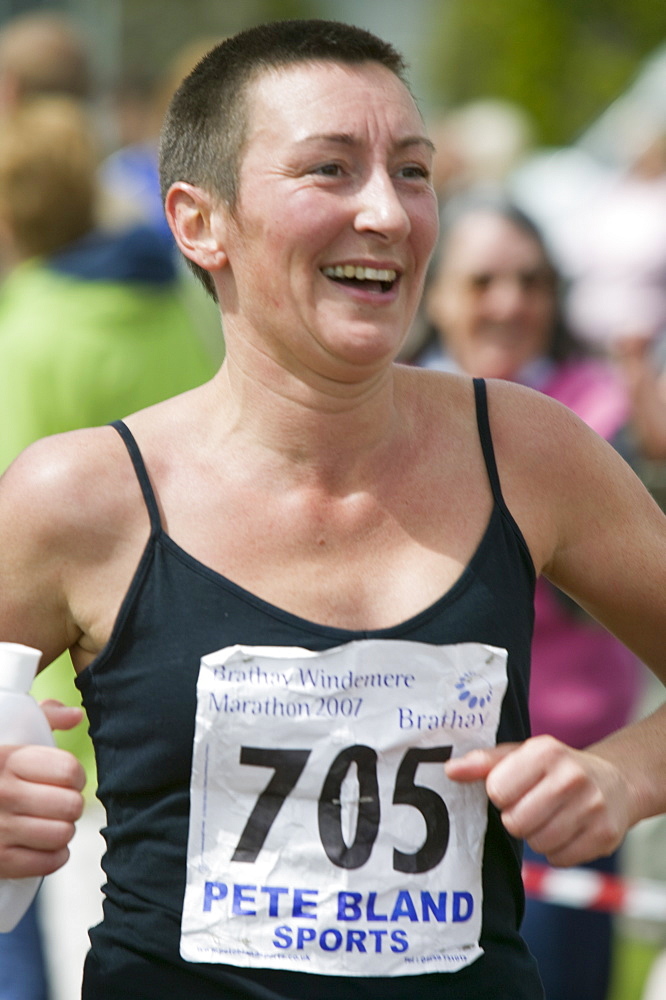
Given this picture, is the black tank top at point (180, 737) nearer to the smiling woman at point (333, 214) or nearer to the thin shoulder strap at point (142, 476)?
the thin shoulder strap at point (142, 476)

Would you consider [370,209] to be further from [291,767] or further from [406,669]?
[291,767]

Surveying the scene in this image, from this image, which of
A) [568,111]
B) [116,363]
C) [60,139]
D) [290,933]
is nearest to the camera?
[290,933]

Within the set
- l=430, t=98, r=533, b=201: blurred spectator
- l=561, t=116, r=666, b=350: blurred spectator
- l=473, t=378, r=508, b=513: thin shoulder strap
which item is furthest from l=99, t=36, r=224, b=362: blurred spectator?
l=473, t=378, r=508, b=513: thin shoulder strap

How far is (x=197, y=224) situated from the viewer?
236cm

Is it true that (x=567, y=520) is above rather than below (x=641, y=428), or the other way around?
above

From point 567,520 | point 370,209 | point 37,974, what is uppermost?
point 370,209

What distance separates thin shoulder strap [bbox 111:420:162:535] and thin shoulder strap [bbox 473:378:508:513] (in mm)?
532

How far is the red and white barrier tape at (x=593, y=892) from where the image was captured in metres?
4.05

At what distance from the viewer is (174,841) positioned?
215 cm

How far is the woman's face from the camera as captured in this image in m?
4.44

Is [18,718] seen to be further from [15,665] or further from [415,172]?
[415,172]

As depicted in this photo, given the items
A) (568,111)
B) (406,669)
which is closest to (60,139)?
(406,669)

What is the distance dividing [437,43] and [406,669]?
53.7 ft

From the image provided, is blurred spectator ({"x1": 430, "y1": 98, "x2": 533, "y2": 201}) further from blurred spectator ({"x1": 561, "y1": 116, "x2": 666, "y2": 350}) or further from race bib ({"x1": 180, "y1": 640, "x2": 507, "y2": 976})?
race bib ({"x1": 180, "y1": 640, "x2": 507, "y2": 976})
